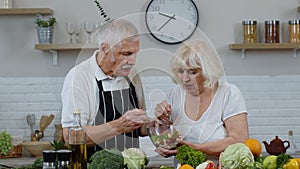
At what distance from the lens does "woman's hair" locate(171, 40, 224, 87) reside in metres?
3.06

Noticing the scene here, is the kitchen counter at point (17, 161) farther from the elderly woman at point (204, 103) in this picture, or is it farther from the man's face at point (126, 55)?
the man's face at point (126, 55)

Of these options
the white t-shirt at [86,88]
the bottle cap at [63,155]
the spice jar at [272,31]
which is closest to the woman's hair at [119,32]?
the white t-shirt at [86,88]

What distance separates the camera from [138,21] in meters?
3.02

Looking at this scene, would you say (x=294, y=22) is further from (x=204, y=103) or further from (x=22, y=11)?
(x=22, y=11)

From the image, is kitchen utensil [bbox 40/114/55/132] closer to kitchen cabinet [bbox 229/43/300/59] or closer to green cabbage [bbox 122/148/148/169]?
kitchen cabinet [bbox 229/43/300/59]

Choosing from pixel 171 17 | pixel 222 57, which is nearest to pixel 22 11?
pixel 171 17

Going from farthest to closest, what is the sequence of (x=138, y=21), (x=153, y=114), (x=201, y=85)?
(x=201, y=85)
(x=138, y=21)
(x=153, y=114)

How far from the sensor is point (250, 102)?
5363 mm

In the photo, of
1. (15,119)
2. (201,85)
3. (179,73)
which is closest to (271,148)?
(201,85)

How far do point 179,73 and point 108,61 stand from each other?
36cm

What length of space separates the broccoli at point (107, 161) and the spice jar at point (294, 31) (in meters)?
3.00

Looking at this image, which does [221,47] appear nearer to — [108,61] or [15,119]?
[15,119]

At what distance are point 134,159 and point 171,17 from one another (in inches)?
112

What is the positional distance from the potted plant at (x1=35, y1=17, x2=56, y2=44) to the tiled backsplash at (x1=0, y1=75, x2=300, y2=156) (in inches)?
14.7
